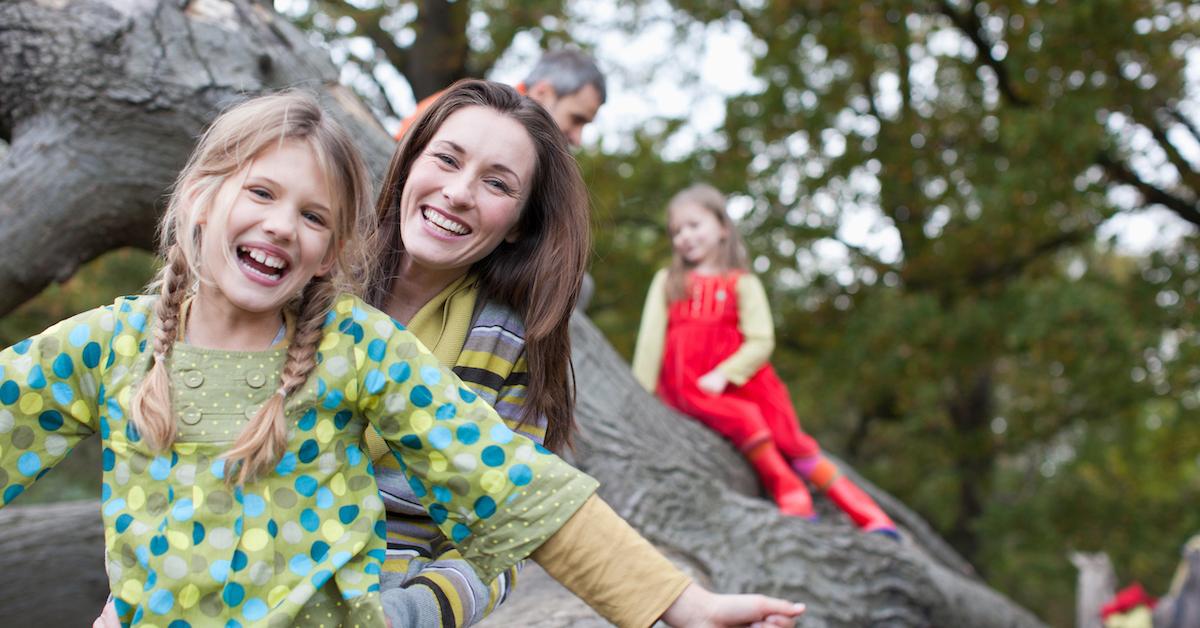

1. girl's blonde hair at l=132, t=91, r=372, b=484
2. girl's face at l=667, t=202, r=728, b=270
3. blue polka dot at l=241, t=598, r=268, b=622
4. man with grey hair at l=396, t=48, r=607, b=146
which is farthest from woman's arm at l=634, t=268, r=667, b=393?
blue polka dot at l=241, t=598, r=268, b=622

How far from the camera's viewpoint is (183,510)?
1679 mm

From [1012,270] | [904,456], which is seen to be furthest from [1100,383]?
[904,456]

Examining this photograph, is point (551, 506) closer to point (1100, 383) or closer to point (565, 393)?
point (565, 393)

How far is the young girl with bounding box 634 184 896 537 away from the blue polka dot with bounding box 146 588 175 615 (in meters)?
3.15

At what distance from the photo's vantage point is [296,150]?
5.83 ft

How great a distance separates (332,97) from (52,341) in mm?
2287

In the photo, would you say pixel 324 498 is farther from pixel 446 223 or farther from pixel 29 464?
pixel 446 223

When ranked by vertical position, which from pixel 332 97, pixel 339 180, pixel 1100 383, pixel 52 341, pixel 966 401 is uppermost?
pixel 339 180

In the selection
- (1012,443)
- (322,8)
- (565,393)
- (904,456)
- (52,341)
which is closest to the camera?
(52,341)

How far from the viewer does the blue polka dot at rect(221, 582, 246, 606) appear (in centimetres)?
168

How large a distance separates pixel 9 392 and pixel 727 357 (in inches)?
133

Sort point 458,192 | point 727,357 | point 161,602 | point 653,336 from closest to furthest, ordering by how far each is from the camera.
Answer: point 161,602
point 458,192
point 727,357
point 653,336

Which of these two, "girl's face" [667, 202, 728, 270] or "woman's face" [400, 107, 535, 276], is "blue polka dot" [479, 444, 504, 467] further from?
"girl's face" [667, 202, 728, 270]

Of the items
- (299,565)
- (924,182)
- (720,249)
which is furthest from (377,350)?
(924,182)
